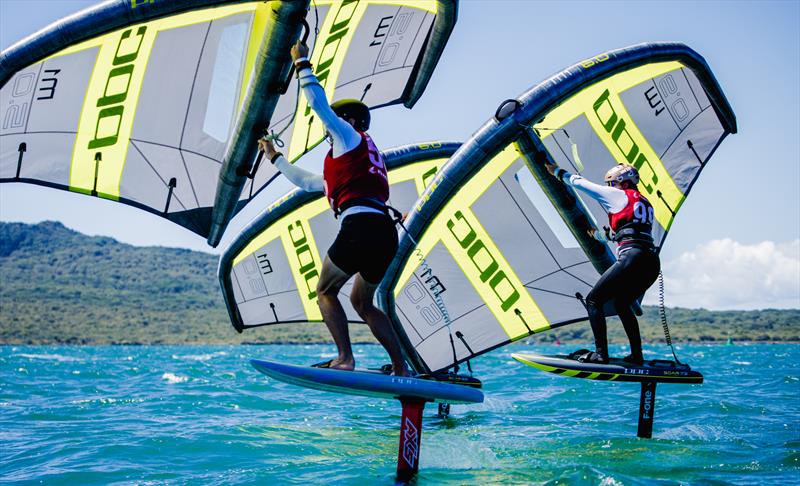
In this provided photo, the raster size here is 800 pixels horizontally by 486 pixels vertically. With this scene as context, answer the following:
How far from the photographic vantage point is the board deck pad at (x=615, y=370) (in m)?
7.97

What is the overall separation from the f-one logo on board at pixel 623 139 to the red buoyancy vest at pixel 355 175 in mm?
6653

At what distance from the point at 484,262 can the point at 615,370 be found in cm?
522

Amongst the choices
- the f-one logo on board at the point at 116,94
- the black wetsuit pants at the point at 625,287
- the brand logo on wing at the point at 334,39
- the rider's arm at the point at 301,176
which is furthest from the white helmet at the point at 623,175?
the f-one logo on board at the point at 116,94

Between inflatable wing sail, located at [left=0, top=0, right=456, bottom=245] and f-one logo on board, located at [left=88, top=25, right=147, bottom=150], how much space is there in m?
0.01

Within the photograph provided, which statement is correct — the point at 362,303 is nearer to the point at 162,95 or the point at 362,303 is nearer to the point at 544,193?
the point at 162,95

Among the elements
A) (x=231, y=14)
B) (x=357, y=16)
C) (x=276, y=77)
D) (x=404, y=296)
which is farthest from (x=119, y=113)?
(x=404, y=296)

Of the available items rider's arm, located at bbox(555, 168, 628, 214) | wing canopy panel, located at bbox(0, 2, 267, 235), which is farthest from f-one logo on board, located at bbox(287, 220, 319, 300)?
rider's arm, located at bbox(555, 168, 628, 214)

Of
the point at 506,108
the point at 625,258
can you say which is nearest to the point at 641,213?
the point at 625,258

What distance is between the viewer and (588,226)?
1116 centimetres

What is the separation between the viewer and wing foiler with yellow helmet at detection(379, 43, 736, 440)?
10.7m

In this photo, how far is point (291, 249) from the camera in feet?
52.5

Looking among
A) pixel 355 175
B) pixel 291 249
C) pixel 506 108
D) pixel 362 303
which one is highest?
pixel 506 108

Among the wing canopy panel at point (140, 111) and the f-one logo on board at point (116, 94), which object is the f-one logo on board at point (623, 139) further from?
the f-one logo on board at point (116, 94)

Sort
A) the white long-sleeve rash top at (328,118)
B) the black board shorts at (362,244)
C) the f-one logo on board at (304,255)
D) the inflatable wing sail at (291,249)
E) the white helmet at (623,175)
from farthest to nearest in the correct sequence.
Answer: the f-one logo on board at (304,255) < the inflatable wing sail at (291,249) < the white helmet at (623,175) < the black board shorts at (362,244) < the white long-sleeve rash top at (328,118)
